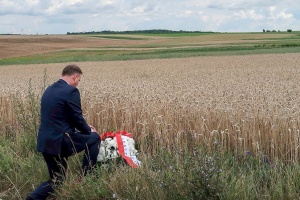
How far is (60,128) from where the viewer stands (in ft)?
20.5

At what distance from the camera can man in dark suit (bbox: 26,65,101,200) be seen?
245 inches

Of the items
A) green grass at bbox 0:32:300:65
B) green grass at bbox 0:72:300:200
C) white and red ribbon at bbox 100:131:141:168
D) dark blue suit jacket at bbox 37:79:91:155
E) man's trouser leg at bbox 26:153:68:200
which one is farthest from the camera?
green grass at bbox 0:32:300:65

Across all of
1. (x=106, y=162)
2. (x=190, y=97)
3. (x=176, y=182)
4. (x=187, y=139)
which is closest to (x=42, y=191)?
(x=106, y=162)

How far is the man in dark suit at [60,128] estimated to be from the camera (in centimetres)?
621

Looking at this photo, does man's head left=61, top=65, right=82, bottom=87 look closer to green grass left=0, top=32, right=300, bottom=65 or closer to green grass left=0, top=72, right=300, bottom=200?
green grass left=0, top=72, right=300, bottom=200

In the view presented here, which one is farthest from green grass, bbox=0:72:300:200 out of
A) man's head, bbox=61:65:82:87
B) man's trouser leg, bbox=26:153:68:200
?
man's head, bbox=61:65:82:87

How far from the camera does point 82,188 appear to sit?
6.23m

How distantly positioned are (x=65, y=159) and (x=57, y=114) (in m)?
0.68

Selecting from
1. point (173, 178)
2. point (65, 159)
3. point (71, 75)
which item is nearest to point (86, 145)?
point (65, 159)

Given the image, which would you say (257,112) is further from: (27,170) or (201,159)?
(27,170)

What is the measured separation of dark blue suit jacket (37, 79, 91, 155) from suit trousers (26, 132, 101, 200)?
13 cm

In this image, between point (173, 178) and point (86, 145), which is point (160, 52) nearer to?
point (86, 145)

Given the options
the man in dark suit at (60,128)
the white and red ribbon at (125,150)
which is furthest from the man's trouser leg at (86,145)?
the white and red ribbon at (125,150)

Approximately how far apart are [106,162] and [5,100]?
569 cm
